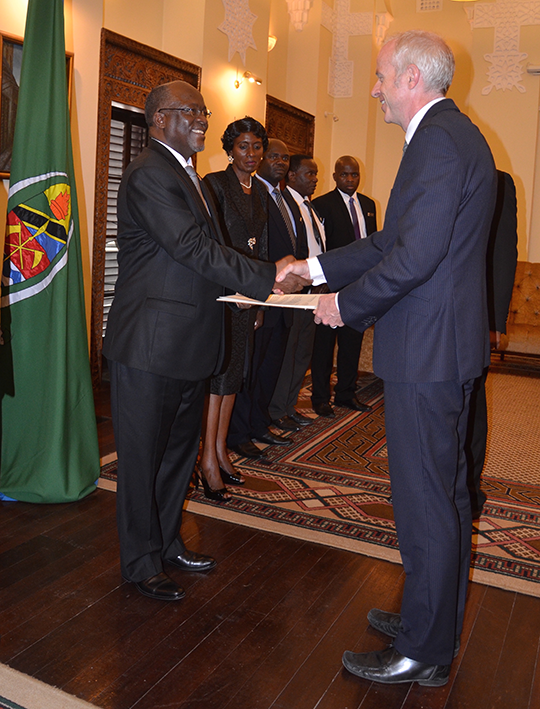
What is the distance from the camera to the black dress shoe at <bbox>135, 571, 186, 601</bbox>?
7.64 feet

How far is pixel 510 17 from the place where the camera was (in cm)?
800

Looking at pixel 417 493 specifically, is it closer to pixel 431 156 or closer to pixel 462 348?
pixel 462 348

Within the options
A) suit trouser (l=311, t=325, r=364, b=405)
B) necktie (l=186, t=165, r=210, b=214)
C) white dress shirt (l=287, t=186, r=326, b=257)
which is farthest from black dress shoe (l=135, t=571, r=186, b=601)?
suit trouser (l=311, t=325, r=364, b=405)

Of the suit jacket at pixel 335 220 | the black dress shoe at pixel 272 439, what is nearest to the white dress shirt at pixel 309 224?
the suit jacket at pixel 335 220

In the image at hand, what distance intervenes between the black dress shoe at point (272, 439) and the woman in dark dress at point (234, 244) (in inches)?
31.6

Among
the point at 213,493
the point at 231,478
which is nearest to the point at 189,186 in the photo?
the point at 213,493

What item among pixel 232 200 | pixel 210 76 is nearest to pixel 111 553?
pixel 232 200

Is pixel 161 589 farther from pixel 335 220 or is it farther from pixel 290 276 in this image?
pixel 335 220

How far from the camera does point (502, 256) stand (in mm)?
3148

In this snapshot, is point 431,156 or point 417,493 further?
point 417,493

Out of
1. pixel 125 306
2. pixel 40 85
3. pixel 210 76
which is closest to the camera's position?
pixel 125 306

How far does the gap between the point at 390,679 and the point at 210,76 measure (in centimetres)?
539

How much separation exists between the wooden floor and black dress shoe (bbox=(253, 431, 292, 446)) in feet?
4.76

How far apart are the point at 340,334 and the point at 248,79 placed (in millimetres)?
2899
